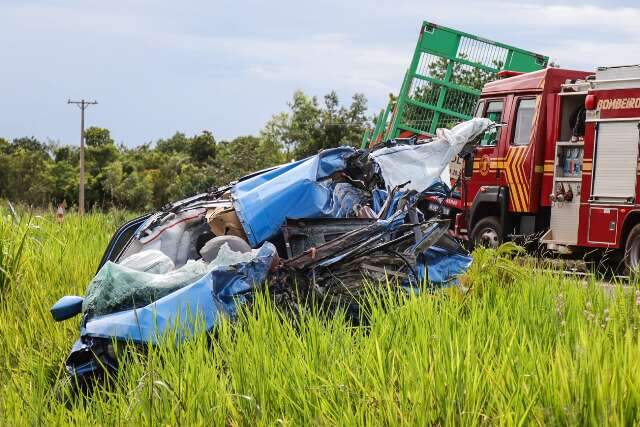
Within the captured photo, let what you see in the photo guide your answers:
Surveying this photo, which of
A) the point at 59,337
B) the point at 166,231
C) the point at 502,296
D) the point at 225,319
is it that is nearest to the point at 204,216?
the point at 166,231

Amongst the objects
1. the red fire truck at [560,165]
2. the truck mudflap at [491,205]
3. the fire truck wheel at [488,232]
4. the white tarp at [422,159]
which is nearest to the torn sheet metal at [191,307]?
the white tarp at [422,159]

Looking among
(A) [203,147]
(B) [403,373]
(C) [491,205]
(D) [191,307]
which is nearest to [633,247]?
(C) [491,205]

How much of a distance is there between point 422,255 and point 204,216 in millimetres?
1816

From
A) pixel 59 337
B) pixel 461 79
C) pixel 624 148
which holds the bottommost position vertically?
pixel 59 337

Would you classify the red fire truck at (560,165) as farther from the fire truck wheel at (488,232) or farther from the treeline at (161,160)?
the treeline at (161,160)

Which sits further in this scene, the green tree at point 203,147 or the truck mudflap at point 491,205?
the green tree at point 203,147

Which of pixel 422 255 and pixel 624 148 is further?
pixel 624 148

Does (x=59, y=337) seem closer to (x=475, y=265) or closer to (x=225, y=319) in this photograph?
(x=225, y=319)

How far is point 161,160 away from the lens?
3324 inches

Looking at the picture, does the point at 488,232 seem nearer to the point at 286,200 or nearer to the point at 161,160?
the point at 286,200

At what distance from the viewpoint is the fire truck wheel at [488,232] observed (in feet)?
58.8

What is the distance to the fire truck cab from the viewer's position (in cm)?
1547

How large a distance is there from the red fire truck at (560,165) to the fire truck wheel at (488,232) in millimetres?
17

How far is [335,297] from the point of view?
7.70 metres
